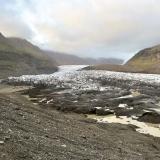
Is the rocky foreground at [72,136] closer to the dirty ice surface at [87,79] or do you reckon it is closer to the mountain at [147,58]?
the dirty ice surface at [87,79]

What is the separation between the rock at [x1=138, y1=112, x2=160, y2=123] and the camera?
3300 centimetres

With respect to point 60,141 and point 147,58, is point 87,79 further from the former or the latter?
point 147,58

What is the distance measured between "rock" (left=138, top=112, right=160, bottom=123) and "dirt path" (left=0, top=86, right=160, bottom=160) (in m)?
6.96

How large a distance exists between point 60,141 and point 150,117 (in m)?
16.0

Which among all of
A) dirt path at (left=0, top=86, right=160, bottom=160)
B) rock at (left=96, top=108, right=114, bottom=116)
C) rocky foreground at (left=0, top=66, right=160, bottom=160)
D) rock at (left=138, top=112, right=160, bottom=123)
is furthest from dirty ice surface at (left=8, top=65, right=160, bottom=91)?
dirt path at (left=0, top=86, right=160, bottom=160)

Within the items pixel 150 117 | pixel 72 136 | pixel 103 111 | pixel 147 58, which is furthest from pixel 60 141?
pixel 147 58

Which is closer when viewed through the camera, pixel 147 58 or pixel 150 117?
pixel 150 117

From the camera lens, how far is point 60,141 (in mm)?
18594

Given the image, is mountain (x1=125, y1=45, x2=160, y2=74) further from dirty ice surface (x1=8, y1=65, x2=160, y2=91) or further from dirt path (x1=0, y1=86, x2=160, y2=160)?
dirt path (x1=0, y1=86, x2=160, y2=160)

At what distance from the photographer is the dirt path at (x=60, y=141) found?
51.8 ft

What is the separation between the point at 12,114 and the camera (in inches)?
820

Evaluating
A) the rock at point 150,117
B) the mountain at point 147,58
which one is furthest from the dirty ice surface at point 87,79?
the mountain at point 147,58

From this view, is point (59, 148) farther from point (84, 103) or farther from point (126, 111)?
point (84, 103)

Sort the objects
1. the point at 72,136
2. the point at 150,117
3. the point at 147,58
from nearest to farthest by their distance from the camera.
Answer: the point at 72,136, the point at 150,117, the point at 147,58
